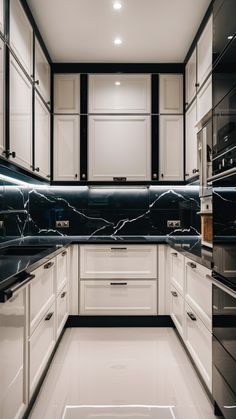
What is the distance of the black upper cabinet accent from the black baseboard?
2.40m

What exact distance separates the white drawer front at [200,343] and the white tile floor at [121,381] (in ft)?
0.57

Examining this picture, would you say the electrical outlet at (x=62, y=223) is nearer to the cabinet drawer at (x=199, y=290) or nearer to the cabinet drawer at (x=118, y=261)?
the cabinet drawer at (x=118, y=261)

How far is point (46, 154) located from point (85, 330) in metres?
1.74

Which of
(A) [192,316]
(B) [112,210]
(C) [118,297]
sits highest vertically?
(B) [112,210]

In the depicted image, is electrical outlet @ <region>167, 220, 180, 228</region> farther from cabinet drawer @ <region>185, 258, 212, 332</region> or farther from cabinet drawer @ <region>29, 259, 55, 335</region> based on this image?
cabinet drawer @ <region>29, 259, 55, 335</region>

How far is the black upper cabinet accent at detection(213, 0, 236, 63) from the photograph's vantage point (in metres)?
1.50

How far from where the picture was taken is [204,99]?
9.30 ft

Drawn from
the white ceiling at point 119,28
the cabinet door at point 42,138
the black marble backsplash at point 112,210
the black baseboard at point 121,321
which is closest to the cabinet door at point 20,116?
the cabinet door at point 42,138

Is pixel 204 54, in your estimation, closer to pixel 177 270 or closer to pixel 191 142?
pixel 191 142

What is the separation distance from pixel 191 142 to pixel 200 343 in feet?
6.35

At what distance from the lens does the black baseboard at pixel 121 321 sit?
332 cm

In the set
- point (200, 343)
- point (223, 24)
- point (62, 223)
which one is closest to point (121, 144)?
point (62, 223)

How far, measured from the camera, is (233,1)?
1484 millimetres

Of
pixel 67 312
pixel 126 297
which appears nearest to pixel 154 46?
pixel 126 297
